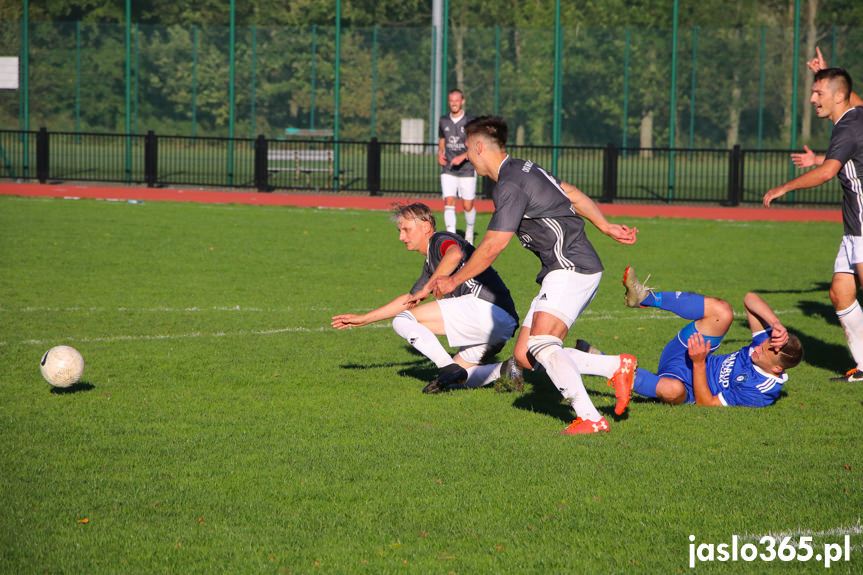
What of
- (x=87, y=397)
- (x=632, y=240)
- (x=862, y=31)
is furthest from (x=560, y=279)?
(x=862, y=31)

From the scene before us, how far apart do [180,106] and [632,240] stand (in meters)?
28.8

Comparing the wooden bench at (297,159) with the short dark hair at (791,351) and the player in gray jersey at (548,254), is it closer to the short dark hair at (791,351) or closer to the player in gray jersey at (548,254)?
the player in gray jersey at (548,254)

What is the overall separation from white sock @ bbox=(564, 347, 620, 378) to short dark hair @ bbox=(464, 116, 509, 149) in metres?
1.35

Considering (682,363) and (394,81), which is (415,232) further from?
(394,81)

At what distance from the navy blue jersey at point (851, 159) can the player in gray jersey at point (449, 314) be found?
2.74 metres

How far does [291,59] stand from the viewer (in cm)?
3250

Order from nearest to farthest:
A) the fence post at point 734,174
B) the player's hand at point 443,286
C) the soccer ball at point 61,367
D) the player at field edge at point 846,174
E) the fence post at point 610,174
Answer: the player's hand at point 443,286
the soccer ball at point 61,367
the player at field edge at point 846,174
the fence post at point 734,174
the fence post at point 610,174

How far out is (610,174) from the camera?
23906 millimetres

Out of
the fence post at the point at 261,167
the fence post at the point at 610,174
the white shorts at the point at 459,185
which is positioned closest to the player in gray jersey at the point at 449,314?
the white shorts at the point at 459,185

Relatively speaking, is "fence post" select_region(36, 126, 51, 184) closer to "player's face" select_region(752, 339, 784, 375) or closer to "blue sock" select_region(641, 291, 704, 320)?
"blue sock" select_region(641, 291, 704, 320)

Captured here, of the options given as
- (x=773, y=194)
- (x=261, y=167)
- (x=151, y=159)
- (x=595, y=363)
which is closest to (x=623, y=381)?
(x=595, y=363)

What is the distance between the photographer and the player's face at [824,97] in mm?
7391

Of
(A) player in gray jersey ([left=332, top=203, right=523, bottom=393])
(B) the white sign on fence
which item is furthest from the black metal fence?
(A) player in gray jersey ([left=332, top=203, right=523, bottom=393])

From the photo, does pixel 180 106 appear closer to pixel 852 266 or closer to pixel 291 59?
pixel 291 59
